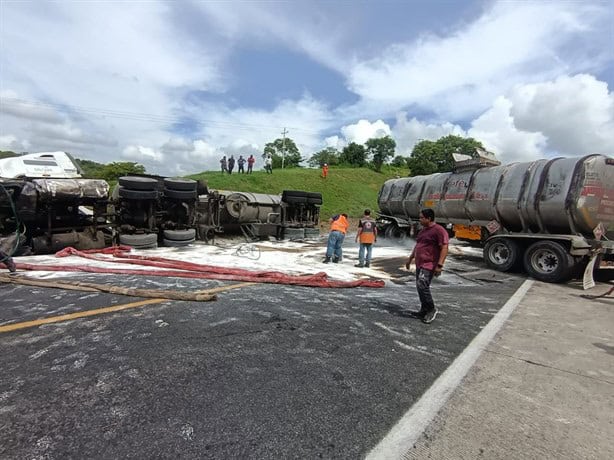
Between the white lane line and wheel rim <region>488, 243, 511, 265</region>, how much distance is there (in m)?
6.18

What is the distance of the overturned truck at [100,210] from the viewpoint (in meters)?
8.25

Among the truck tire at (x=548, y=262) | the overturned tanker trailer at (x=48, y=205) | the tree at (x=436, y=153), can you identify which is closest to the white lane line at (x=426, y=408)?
the truck tire at (x=548, y=262)

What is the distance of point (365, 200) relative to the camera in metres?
35.6

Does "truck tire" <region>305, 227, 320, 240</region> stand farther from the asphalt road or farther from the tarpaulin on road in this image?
the asphalt road

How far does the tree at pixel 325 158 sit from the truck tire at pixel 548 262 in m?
71.6

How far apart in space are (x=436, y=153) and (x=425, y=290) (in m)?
60.9

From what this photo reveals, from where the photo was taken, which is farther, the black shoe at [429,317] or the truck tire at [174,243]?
the truck tire at [174,243]

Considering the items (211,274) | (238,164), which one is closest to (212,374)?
(211,274)

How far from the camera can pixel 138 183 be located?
9.82m

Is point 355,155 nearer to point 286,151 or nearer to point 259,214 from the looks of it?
point 286,151

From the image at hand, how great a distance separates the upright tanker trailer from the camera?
8656 mm

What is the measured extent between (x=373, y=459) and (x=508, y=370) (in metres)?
2.00

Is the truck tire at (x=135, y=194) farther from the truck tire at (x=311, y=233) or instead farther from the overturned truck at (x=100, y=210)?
the truck tire at (x=311, y=233)

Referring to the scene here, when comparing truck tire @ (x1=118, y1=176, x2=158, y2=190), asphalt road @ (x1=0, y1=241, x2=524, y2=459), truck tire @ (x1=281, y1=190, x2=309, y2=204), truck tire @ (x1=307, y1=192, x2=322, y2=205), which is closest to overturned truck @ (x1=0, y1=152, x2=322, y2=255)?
truck tire @ (x1=118, y1=176, x2=158, y2=190)
